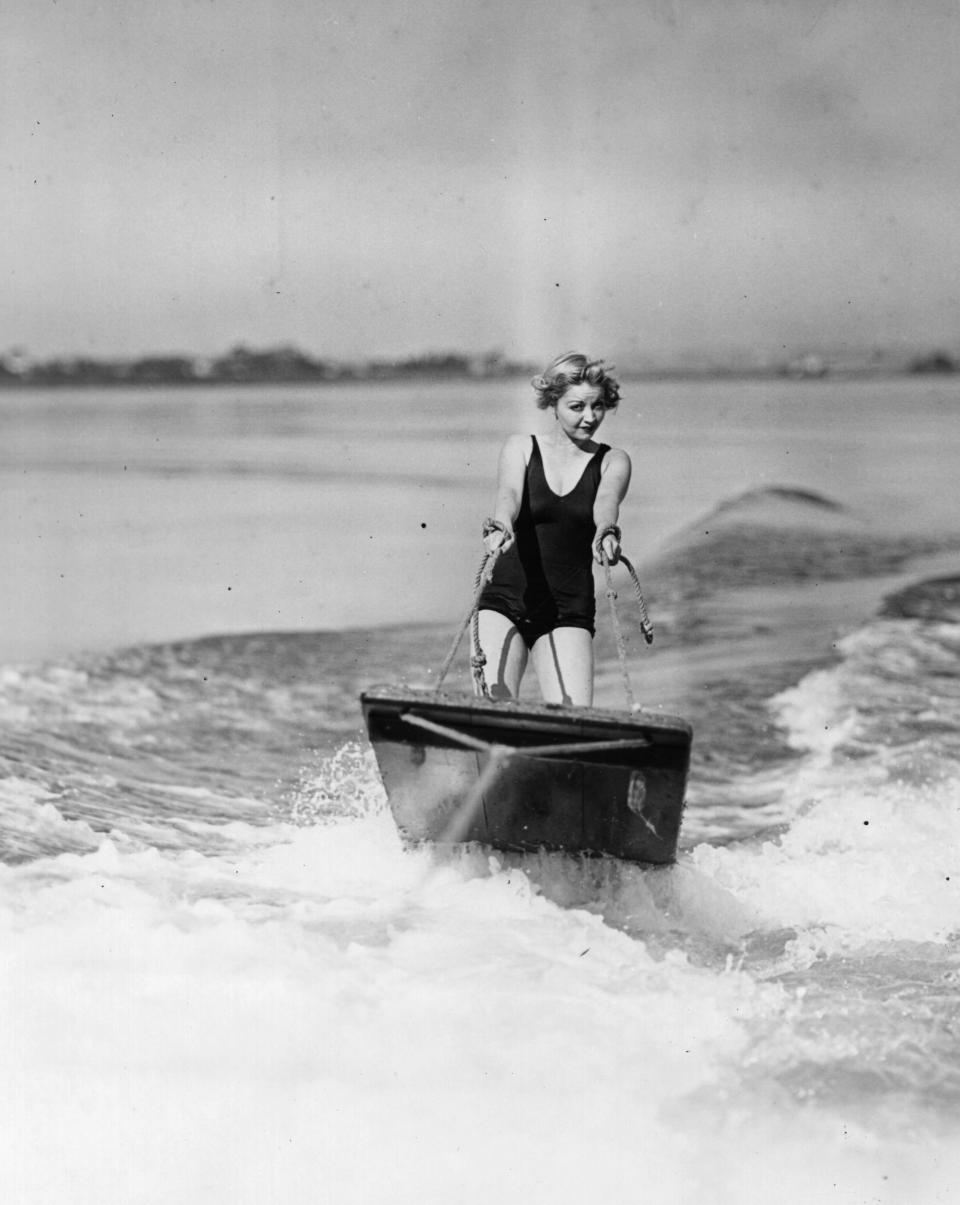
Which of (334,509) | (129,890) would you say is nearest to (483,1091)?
(129,890)

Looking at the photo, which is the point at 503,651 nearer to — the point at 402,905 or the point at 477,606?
the point at 477,606

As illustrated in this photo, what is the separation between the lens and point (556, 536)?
4.98 meters

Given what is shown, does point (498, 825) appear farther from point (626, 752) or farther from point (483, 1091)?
point (483, 1091)

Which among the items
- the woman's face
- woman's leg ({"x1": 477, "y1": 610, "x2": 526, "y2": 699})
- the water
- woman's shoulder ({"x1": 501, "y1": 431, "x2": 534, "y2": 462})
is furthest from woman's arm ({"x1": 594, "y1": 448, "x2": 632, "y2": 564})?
the water

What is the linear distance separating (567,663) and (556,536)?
1.30ft

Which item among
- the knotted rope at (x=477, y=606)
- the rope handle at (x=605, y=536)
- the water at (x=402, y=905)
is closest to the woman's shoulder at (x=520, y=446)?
the knotted rope at (x=477, y=606)

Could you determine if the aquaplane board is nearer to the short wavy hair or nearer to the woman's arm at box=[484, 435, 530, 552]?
the woman's arm at box=[484, 435, 530, 552]

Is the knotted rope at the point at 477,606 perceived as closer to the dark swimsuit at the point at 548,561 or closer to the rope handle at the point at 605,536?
the dark swimsuit at the point at 548,561

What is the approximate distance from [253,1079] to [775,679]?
249 inches

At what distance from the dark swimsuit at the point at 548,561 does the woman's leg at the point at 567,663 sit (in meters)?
0.03

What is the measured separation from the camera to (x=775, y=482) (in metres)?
15.0

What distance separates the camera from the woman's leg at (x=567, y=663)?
5.00 meters

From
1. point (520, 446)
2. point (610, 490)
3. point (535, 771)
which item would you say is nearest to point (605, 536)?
point (610, 490)

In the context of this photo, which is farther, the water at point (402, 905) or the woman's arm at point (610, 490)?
the woman's arm at point (610, 490)
